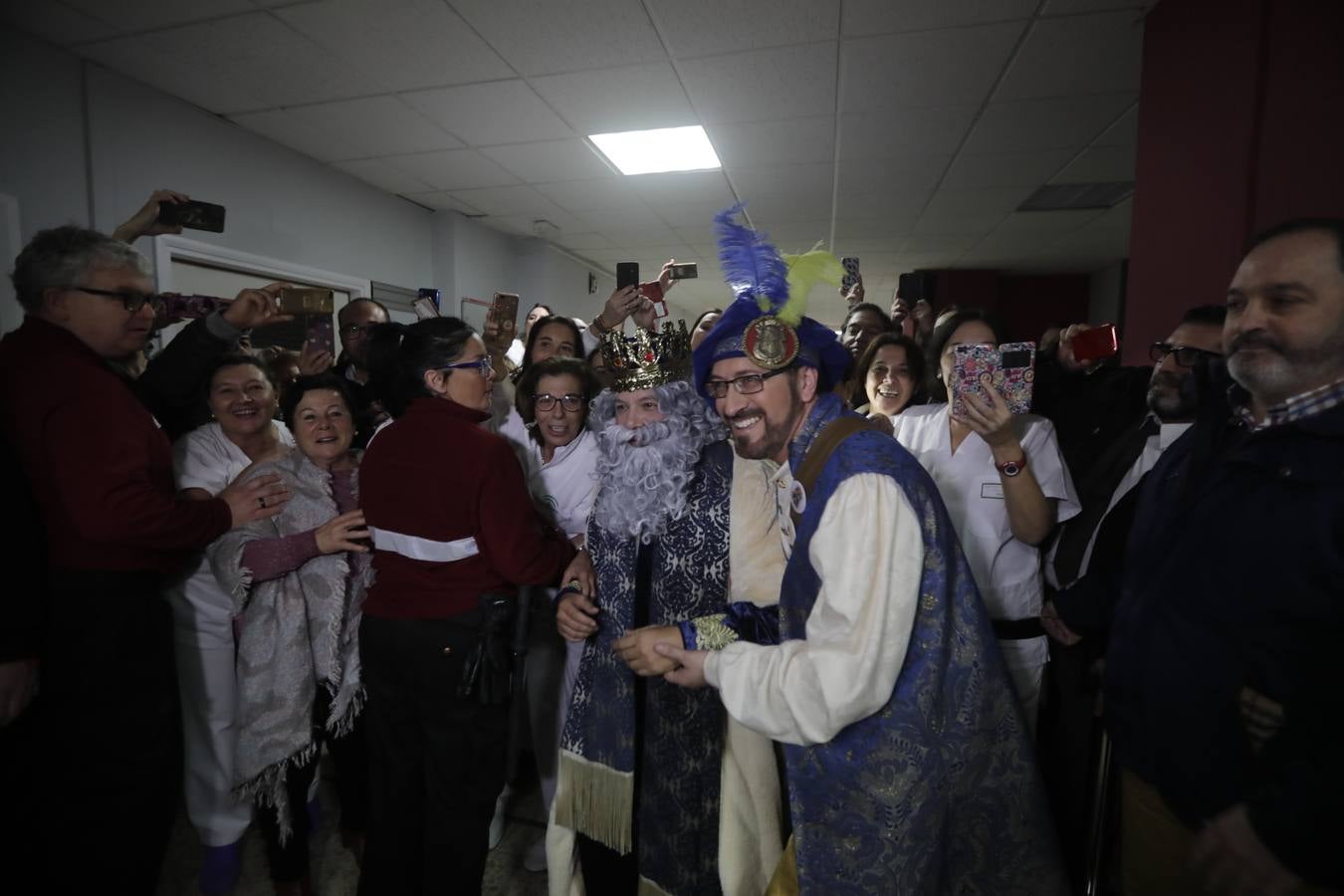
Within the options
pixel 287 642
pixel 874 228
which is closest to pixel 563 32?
pixel 287 642

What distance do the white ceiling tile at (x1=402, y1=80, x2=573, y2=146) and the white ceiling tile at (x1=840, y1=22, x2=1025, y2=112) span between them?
2142 mm

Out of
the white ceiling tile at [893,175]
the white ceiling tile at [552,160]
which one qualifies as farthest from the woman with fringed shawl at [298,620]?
the white ceiling tile at [893,175]

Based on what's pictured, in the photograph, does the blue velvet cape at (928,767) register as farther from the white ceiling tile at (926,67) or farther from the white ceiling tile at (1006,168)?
the white ceiling tile at (1006,168)

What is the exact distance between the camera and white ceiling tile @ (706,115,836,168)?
4676mm

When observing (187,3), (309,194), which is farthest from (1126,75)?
(309,194)

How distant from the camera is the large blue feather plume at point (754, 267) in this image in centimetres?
151

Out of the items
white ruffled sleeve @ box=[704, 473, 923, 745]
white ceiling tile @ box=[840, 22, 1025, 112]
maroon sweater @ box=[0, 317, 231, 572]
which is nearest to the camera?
white ruffled sleeve @ box=[704, 473, 923, 745]

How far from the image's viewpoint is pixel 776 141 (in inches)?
196

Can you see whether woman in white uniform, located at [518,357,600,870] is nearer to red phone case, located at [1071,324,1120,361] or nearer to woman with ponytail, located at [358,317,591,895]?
woman with ponytail, located at [358,317,591,895]

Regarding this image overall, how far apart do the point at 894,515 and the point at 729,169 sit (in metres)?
5.23

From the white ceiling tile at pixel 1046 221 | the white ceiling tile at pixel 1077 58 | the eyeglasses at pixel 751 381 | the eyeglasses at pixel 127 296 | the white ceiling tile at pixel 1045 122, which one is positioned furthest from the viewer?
the white ceiling tile at pixel 1046 221

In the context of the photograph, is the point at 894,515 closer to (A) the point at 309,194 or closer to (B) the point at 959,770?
(B) the point at 959,770

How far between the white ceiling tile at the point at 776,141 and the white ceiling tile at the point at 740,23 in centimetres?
113

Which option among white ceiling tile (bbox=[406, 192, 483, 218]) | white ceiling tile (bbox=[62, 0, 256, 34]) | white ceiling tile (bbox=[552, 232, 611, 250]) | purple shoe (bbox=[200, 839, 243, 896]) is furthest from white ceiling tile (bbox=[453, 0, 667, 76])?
white ceiling tile (bbox=[552, 232, 611, 250])
